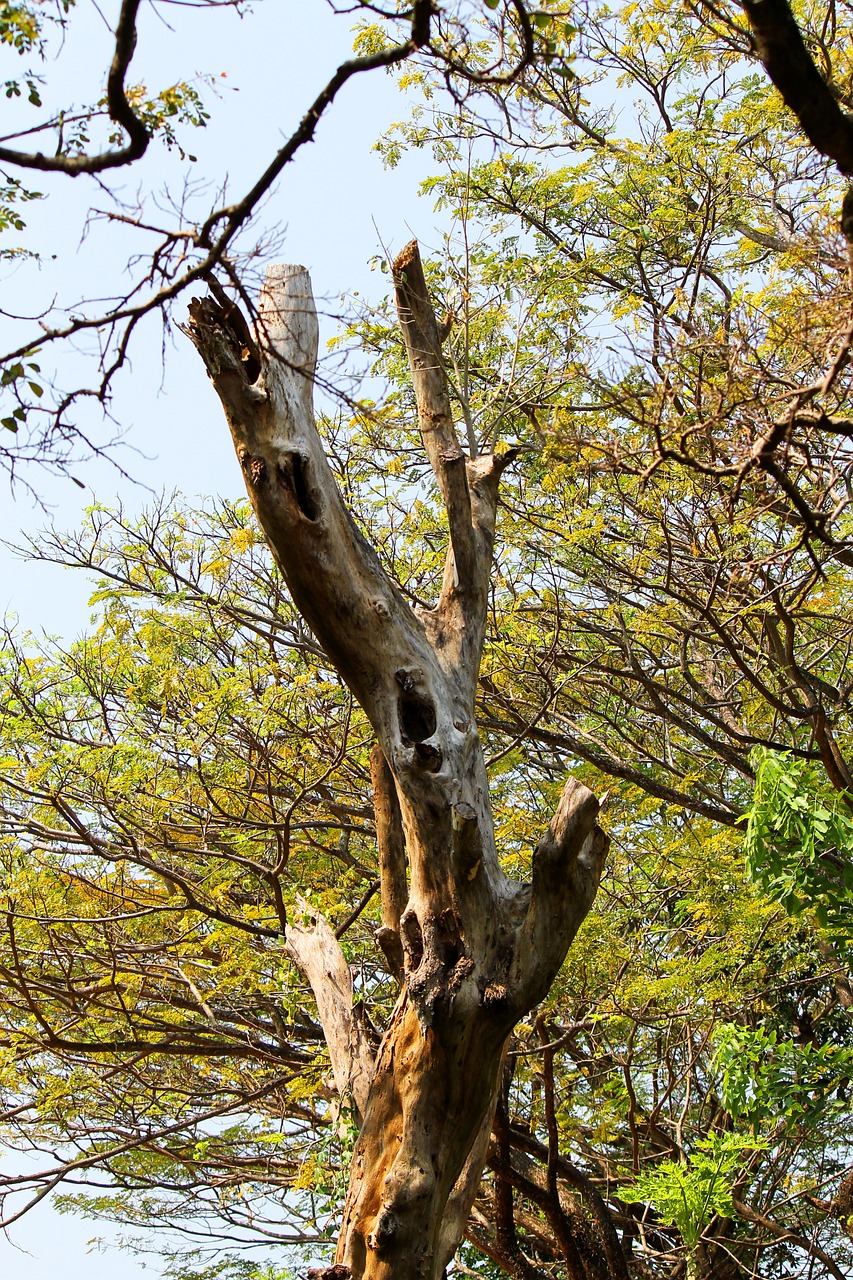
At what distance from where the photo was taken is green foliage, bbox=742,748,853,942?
431 cm

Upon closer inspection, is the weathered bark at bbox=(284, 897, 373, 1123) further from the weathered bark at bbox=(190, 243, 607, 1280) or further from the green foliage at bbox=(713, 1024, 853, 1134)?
the green foliage at bbox=(713, 1024, 853, 1134)

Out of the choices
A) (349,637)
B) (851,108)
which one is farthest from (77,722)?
(851,108)

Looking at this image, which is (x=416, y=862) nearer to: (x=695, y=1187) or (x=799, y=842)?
(x=799, y=842)

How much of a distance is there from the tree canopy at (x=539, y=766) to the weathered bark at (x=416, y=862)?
60.3 inches

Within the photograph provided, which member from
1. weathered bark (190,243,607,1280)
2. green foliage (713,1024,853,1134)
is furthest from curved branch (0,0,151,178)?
green foliage (713,1024,853,1134)

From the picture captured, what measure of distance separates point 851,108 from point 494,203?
347cm

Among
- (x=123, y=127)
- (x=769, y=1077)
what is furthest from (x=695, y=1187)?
(x=123, y=127)

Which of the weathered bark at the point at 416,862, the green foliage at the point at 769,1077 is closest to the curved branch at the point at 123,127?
the weathered bark at the point at 416,862

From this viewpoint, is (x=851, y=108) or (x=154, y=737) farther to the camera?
(x=154, y=737)

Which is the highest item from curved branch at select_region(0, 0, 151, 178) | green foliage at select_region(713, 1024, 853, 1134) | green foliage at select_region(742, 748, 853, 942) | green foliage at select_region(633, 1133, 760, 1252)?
A: curved branch at select_region(0, 0, 151, 178)

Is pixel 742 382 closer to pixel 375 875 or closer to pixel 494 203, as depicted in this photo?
pixel 375 875

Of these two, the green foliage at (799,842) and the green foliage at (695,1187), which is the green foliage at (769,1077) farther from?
the green foliage at (799,842)

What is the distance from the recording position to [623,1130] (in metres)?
8.52

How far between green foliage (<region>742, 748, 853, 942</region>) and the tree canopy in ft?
2.94
